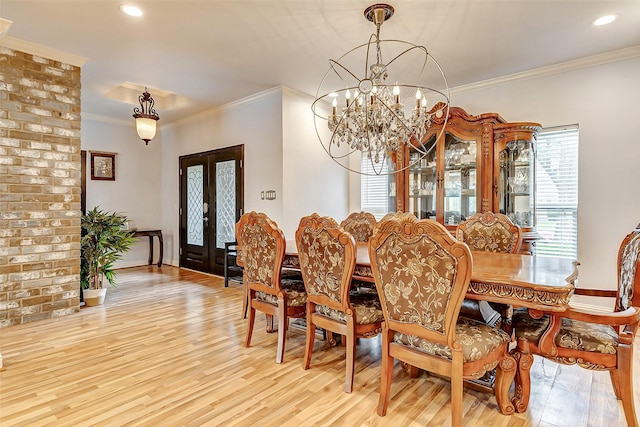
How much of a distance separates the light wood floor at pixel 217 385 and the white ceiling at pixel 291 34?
2.63 meters

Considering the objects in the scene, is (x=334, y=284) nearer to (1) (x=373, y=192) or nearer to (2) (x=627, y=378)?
(2) (x=627, y=378)

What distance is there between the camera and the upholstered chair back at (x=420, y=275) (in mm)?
1492

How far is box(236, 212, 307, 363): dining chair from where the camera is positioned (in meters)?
2.37

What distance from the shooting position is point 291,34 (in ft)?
9.85

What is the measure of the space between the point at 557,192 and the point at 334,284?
307cm

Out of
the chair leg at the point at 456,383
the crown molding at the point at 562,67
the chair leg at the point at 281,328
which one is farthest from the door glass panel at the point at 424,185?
the chair leg at the point at 456,383

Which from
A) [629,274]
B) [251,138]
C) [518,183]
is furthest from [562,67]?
[251,138]

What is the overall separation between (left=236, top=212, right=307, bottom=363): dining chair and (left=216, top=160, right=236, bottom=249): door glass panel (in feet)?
8.55

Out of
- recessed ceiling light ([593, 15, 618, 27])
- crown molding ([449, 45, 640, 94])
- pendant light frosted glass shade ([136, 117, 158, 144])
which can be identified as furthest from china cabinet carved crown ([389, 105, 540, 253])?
pendant light frosted glass shade ([136, 117, 158, 144])

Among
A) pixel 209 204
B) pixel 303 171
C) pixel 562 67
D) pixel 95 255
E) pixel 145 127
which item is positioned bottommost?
pixel 95 255

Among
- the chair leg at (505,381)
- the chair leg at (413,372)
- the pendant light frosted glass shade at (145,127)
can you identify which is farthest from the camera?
the pendant light frosted glass shade at (145,127)

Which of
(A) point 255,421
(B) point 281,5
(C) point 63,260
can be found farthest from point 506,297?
(C) point 63,260

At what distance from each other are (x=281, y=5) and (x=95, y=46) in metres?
1.97

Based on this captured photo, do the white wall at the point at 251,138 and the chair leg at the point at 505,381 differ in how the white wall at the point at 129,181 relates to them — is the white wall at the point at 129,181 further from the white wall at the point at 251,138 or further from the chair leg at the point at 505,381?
the chair leg at the point at 505,381
